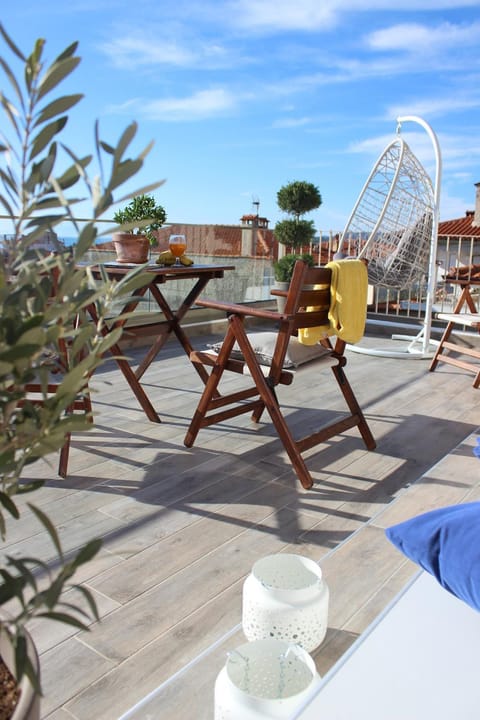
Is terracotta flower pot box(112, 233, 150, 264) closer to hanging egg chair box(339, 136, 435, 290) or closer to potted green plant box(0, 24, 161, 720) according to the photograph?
hanging egg chair box(339, 136, 435, 290)

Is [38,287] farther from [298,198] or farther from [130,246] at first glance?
[298,198]

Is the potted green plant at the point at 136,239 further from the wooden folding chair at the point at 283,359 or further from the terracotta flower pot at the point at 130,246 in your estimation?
A: the wooden folding chair at the point at 283,359

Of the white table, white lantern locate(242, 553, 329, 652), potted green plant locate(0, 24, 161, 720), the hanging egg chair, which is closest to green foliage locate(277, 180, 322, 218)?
the hanging egg chair

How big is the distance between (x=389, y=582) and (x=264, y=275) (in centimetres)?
563

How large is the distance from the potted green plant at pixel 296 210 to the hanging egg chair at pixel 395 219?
10.4 ft

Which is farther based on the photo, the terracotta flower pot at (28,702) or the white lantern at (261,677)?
the white lantern at (261,677)

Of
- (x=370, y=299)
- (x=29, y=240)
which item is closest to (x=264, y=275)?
(x=370, y=299)

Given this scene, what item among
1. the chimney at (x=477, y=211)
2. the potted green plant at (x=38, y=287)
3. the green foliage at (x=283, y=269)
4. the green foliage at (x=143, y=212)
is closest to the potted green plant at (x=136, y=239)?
the green foliage at (x=143, y=212)

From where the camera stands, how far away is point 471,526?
1170 millimetres

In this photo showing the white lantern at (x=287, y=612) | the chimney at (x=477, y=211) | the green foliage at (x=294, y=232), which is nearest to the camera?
the white lantern at (x=287, y=612)

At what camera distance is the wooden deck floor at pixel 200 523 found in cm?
141

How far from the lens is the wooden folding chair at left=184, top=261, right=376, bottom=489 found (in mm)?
2535

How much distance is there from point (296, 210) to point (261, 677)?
816cm

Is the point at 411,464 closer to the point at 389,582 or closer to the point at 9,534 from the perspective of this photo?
the point at 389,582
